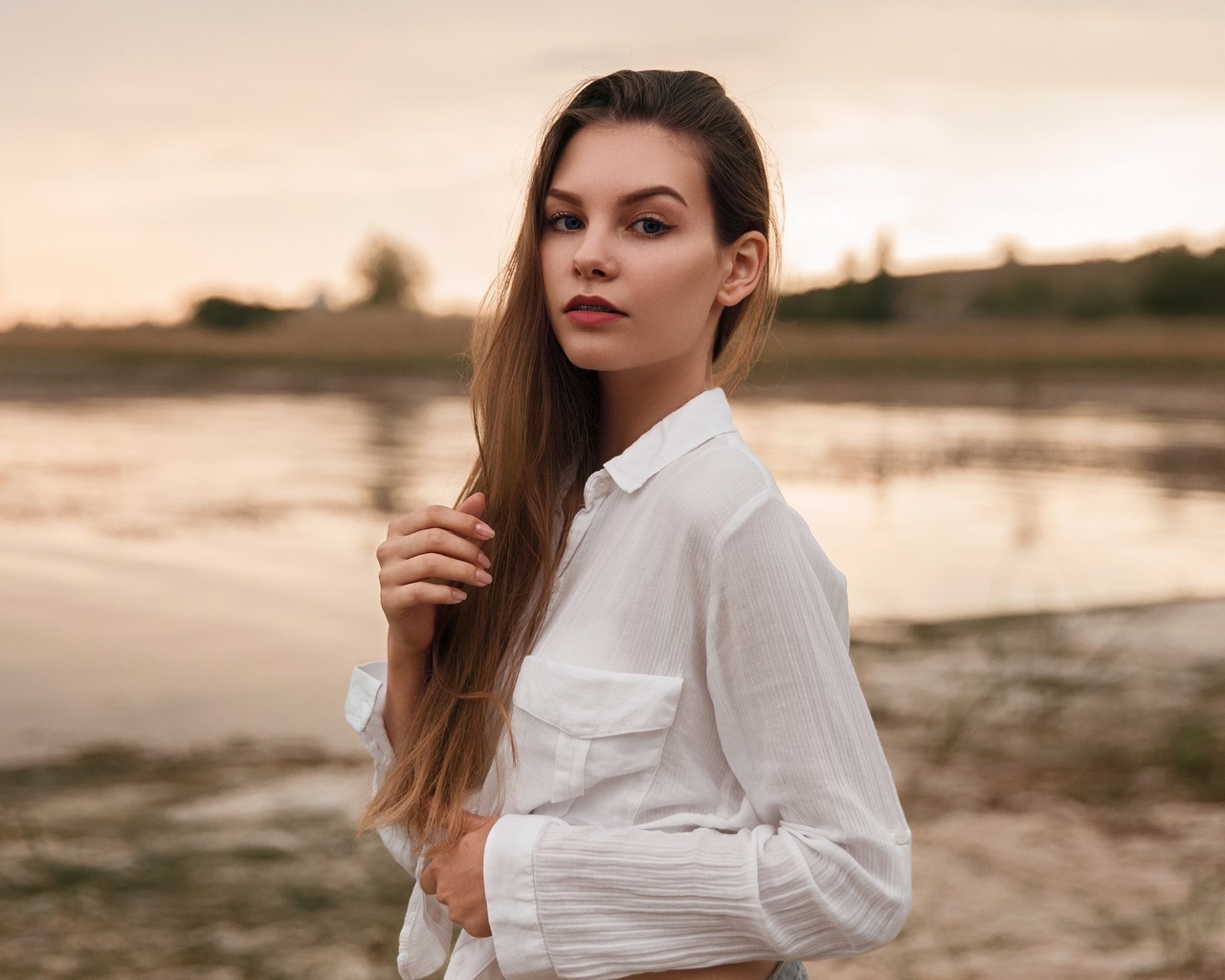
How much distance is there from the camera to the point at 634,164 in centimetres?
141

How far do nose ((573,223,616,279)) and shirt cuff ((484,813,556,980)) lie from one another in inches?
24.7

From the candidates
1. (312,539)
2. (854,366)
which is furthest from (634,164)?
(854,366)

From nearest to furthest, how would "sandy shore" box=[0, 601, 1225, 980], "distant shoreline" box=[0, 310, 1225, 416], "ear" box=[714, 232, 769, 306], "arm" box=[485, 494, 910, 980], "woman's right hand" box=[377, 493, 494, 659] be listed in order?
"arm" box=[485, 494, 910, 980]
"woman's right hand" box=[377, 493, 494, 659]
"ear" box=[714, 232, 769, 306]
"sandy shore" box=[0, 601, 1225, 980]
"distant shoreline" box=[0, 310, 1225, 416]

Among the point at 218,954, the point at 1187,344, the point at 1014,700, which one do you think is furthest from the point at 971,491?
Answer: the point at 1187,344

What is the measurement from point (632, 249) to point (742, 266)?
0.19 meters

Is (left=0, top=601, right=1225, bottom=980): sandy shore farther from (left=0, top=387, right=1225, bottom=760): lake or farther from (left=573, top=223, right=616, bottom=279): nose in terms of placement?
(left=573, top=223, right=616, bottom=279): nose

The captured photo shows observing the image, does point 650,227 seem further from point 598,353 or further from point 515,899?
point 515,899

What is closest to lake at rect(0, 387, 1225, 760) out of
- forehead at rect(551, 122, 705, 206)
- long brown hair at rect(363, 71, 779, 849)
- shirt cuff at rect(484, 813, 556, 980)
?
long brown hair at rect(363, 71, 779, 849)

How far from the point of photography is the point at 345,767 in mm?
5207

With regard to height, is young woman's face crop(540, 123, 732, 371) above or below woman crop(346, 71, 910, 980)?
above

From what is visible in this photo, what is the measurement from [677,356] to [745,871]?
624mm

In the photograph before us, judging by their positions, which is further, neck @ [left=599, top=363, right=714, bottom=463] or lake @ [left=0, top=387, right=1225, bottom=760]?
lake @ [left=0, top=387, right=1225, bottom=760]

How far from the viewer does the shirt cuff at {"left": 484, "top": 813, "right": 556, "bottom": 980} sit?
4.23 ft

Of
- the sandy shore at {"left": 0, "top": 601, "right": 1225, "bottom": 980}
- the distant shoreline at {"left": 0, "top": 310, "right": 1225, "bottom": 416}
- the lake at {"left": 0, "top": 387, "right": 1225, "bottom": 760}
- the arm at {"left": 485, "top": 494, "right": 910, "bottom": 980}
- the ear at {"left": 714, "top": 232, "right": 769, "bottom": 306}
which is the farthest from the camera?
the distant shoreline at {"left": 0, "top": 310, "right": 1225, "bottom": 416}
